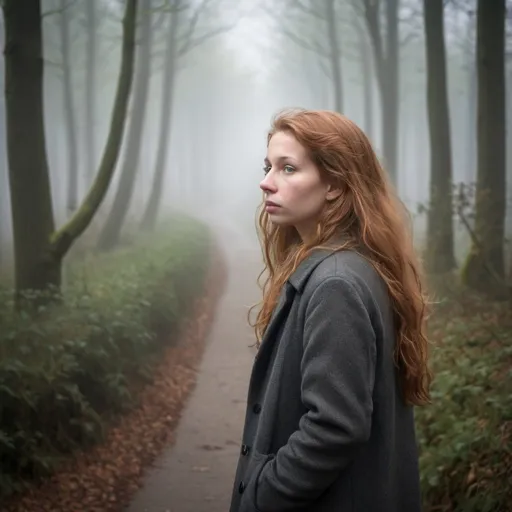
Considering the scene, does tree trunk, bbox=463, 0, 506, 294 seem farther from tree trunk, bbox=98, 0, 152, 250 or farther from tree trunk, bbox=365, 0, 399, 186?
tree trunk, bbox=98, 0, 152, 250

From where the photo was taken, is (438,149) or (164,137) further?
(164,137)

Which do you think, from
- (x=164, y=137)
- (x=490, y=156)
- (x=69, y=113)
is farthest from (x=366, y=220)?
(x=164, y=137)

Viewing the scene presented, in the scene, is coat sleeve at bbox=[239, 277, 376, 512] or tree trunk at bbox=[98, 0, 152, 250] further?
tree trunk at bbox=[98, 0, 152, 250]

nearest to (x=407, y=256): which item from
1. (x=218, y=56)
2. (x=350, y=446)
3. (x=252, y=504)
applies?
(x=350, y=446)

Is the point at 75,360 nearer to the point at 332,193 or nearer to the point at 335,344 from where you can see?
the point at 332,193

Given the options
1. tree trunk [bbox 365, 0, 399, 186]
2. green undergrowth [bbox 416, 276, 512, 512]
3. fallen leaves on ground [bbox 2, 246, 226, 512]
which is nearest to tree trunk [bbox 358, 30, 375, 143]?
tree trunk [bbox 365, 0, 399, 186]

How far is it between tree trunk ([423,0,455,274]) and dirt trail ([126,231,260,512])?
3.10 meters

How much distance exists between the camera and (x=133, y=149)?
48.0 ft

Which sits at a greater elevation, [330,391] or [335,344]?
[335,344]

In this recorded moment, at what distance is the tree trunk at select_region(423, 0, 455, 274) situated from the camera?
373 inches

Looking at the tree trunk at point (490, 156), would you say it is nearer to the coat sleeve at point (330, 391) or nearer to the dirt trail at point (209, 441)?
the dirt trail at point (209, 441)

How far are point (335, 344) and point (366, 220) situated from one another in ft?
1.39

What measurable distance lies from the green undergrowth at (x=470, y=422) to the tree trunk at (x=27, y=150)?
3994 millimetres

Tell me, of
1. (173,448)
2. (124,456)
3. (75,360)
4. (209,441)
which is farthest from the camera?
(209,441)
